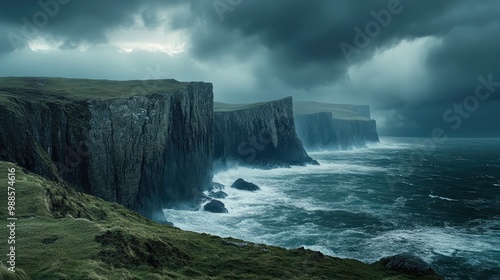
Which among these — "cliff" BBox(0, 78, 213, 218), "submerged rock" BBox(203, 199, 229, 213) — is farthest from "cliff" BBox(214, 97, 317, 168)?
"submerged rock" BBox(203, 199, 229, 213)

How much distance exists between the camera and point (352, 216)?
205 ft

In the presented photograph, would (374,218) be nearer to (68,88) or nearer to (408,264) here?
(408,264)

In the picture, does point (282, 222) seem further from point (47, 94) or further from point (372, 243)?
point (47, 94)

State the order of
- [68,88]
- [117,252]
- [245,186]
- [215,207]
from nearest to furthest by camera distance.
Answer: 1. [117,252]
2. [68,88]
3. [215,207]
4. [245,186]

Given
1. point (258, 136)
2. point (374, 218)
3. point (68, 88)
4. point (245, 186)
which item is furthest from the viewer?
point (258, 136)

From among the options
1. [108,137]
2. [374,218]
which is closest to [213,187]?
[108,137]

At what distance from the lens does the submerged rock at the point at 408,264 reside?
29.2 meters

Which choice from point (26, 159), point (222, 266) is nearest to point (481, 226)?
point (222, 266)

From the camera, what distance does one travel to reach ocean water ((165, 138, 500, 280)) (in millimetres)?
43531

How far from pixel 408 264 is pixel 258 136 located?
105405 millimetres

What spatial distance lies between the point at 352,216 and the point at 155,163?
124 feet

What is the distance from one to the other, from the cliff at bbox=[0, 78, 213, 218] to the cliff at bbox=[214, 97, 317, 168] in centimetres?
4059

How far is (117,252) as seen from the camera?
2042 centimetres

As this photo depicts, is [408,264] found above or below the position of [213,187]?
above
